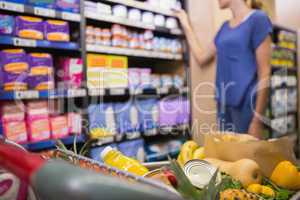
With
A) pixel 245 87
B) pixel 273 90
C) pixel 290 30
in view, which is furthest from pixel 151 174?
pixel 290 30

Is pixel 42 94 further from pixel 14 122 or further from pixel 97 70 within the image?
pixel 97 70

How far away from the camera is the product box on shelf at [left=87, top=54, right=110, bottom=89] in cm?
234

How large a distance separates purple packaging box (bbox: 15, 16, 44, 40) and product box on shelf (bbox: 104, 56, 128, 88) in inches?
23.7

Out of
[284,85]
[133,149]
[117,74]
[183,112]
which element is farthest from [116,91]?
[284,85]

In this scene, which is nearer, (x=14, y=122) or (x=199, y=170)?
(x=199, y=170)

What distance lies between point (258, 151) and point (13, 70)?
159 cm

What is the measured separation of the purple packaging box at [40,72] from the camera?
2.03 m

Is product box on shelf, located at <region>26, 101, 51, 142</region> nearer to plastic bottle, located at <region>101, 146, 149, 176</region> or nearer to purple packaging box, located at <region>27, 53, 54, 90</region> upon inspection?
purple packaging box, located at <region>27, 53, 54, 90</region>

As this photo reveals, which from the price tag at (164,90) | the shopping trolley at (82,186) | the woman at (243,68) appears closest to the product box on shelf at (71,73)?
the price tag at (164,90)

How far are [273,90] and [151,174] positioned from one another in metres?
3.89

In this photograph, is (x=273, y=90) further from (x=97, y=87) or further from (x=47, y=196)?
(x=47, y=196)

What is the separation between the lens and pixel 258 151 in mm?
942

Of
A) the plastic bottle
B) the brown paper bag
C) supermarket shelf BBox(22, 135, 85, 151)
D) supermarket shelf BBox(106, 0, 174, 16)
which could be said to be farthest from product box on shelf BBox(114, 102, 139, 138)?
the plastic bottle

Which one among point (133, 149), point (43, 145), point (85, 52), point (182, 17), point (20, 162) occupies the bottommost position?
point (133, 149)
